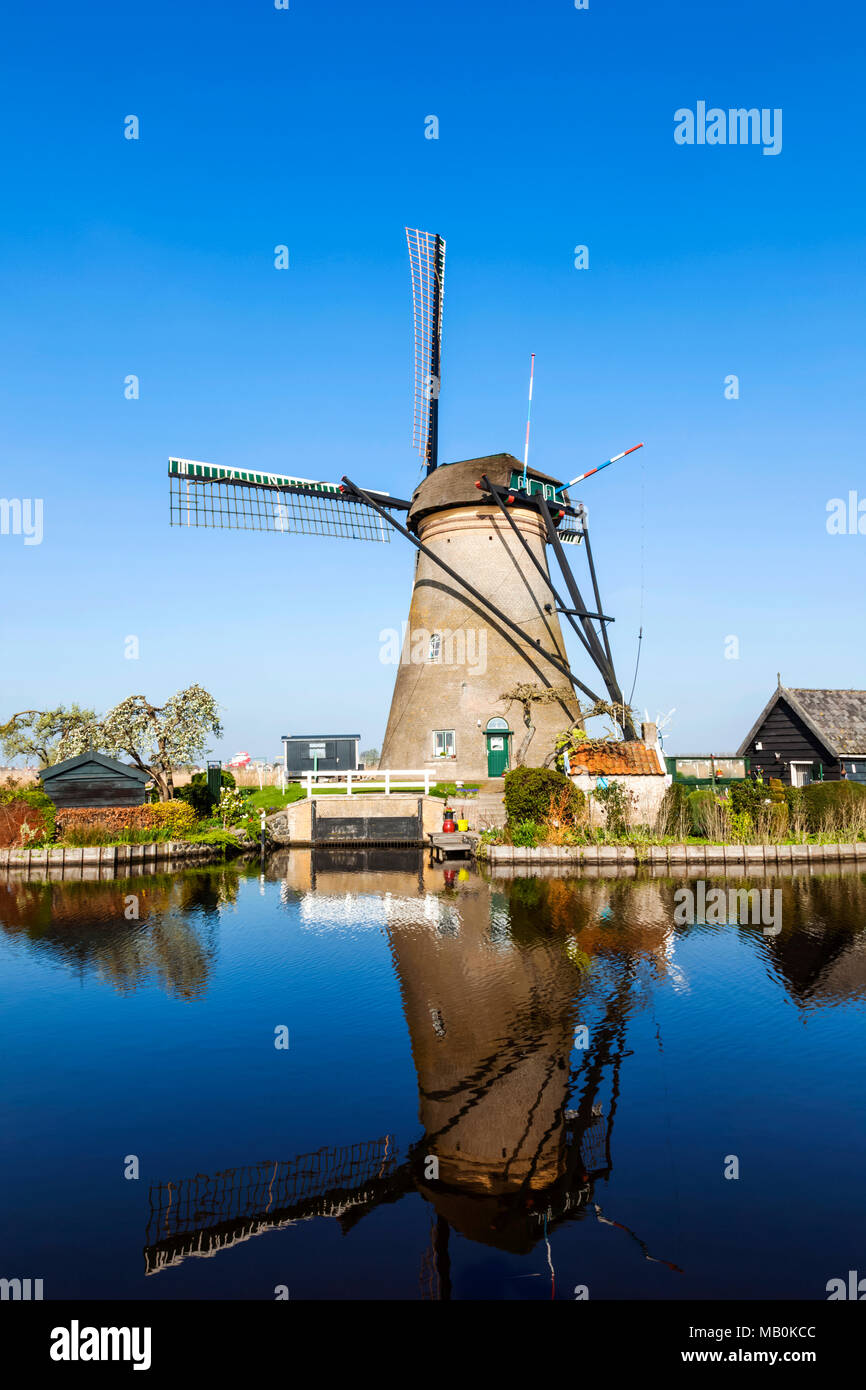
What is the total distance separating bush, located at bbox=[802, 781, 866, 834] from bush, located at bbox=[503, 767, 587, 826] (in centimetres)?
774

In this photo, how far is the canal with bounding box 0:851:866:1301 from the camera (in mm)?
5227

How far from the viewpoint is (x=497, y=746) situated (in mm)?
32969

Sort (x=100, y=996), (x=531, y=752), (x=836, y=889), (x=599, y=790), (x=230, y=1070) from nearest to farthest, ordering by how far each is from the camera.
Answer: (x=230, y=1070) → (x=100, y=996) → (x=836, y=889) → (x=599, y=790) → (x=531, y=752)

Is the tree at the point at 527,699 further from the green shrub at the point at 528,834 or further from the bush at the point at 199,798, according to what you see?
the bush at the point at 199,798

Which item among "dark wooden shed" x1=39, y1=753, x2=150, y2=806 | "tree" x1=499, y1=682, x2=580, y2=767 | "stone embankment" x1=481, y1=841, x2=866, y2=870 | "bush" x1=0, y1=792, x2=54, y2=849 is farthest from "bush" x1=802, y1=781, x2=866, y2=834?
"bush" x1=0, y1=792, x2=54, y2=849

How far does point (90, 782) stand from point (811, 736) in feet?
91.6

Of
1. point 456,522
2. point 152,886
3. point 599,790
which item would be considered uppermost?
point 456,522

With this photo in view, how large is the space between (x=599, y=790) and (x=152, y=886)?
13.5 meters

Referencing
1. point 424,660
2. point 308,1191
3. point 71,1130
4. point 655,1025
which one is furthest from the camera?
point 424,660

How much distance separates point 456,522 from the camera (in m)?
34.2

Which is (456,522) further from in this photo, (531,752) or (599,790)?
(599,790)

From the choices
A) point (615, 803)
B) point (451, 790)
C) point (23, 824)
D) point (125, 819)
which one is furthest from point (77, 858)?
point (615, 803)

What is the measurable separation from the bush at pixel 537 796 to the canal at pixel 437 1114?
1042 centimetres

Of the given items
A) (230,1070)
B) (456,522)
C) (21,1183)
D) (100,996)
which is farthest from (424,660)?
(21,1183)
